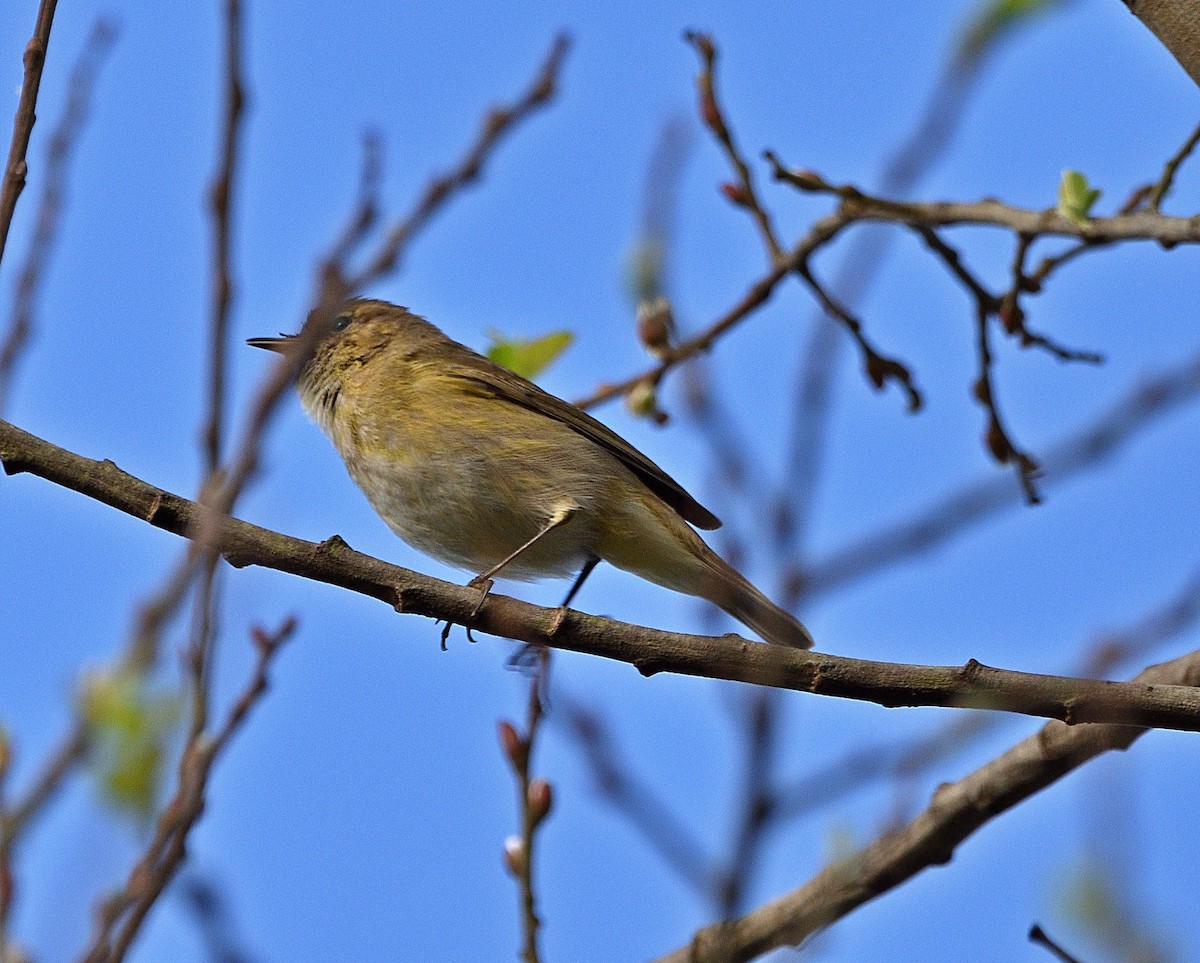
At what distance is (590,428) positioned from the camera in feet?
19.8

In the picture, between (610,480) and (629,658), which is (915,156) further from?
(610,480)

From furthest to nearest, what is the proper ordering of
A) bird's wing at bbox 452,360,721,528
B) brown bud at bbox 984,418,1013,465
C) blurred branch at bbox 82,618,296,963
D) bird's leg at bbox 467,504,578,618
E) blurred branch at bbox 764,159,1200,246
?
Answer: bird's wing at bbox 452,360,721,528 < bird's leg at bbox 467,504,578,618 < brown bud at bbox 984,418,1013,465 < blurred branch at bbox 764,159,1200,246 < blurred branch at bbox 82,618,296,963

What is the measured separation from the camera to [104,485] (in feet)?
10.8

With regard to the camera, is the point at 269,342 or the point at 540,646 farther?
the point at 269,342

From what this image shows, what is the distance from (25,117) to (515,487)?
3031 mm

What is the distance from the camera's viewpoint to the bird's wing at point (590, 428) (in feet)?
19.6

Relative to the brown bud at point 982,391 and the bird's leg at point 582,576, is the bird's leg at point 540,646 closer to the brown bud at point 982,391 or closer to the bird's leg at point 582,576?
the bird's leg at point 582,576

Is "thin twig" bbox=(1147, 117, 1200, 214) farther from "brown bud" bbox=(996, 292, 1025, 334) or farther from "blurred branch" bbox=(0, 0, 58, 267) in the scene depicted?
"blurred branch" bbox=(0, 0, 58, 267)

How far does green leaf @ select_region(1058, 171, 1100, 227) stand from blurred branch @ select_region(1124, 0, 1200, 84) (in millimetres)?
820

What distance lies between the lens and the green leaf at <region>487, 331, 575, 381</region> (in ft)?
16.0

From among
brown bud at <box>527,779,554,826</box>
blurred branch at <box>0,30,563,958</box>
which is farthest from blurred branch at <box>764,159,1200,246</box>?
brown bud at <box>527,779,554,826</box>

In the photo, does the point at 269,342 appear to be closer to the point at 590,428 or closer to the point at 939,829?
the point at 590,428

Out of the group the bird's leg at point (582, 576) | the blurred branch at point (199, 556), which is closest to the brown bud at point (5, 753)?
the blurred branch at point (199, 556)

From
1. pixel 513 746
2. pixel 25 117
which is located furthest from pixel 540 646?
pixel 25 117
